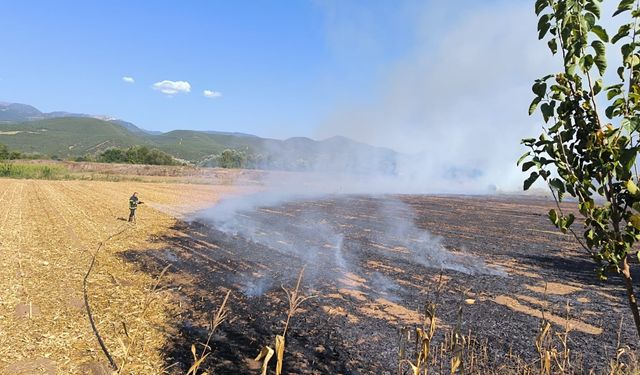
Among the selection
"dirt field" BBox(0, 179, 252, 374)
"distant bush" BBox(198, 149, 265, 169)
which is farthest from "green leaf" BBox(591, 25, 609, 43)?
"distant bush" BBox(198, 149, 265, 169)

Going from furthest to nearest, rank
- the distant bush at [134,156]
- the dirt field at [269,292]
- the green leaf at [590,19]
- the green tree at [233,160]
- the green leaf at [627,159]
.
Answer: the green tree at [233,160]
the distant bush at [134,156]
the dirt field at [269,292]
the green leaf at [590,19]
the green leaf at [627,159]

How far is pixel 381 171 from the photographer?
84.1 metres

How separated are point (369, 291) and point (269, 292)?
2827 mm

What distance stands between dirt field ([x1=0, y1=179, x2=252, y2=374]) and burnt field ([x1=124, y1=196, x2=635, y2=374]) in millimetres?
654

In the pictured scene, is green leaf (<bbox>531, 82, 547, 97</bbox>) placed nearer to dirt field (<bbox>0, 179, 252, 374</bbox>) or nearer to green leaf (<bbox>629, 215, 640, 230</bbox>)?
green leaf (<bbox>629, 215, 640, 230</bbox>)

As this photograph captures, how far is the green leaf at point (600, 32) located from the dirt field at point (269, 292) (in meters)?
2.86

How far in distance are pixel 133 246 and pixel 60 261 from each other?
9.77 feet

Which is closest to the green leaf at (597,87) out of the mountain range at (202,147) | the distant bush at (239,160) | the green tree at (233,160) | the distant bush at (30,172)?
the distant bush at (30,172)

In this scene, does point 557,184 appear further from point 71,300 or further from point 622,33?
point 71,300

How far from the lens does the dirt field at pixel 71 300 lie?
6.53 m

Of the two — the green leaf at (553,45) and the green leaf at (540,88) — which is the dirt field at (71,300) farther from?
the green leaf at (553,45)

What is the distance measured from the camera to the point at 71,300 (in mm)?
9133

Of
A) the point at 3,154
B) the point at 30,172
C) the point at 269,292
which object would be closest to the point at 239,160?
the point at 30,172

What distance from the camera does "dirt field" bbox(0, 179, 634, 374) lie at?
22.9 feet
